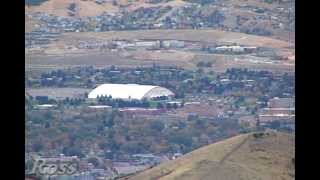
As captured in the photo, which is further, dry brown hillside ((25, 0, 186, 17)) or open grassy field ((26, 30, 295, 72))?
open grassy field ((26, 30, 295, 72))

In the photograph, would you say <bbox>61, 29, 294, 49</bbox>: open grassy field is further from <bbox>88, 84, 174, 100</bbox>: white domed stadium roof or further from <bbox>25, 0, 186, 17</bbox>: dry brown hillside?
<bbox>88, 84, 174, 100</bbox>: white domed stadium roof

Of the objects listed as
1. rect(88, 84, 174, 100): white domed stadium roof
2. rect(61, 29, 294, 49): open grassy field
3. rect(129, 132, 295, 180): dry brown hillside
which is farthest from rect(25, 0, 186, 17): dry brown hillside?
rect(129, 132, 295, 180): dry brown hillside

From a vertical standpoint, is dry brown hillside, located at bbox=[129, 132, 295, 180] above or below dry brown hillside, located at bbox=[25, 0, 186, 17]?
below

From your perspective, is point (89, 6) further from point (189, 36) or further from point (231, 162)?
point (231, 162)

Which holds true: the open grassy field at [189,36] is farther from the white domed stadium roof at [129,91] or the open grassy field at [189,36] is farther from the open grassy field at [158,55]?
the white domed stadium roof at [129,91]

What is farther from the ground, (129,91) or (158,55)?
(158,55)

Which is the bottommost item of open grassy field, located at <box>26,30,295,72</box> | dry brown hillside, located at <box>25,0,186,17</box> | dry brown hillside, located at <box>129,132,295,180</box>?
dry brown hillside, located at <box>129,132,295,180</box>

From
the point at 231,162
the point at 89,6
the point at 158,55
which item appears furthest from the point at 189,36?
the point at 231,162
